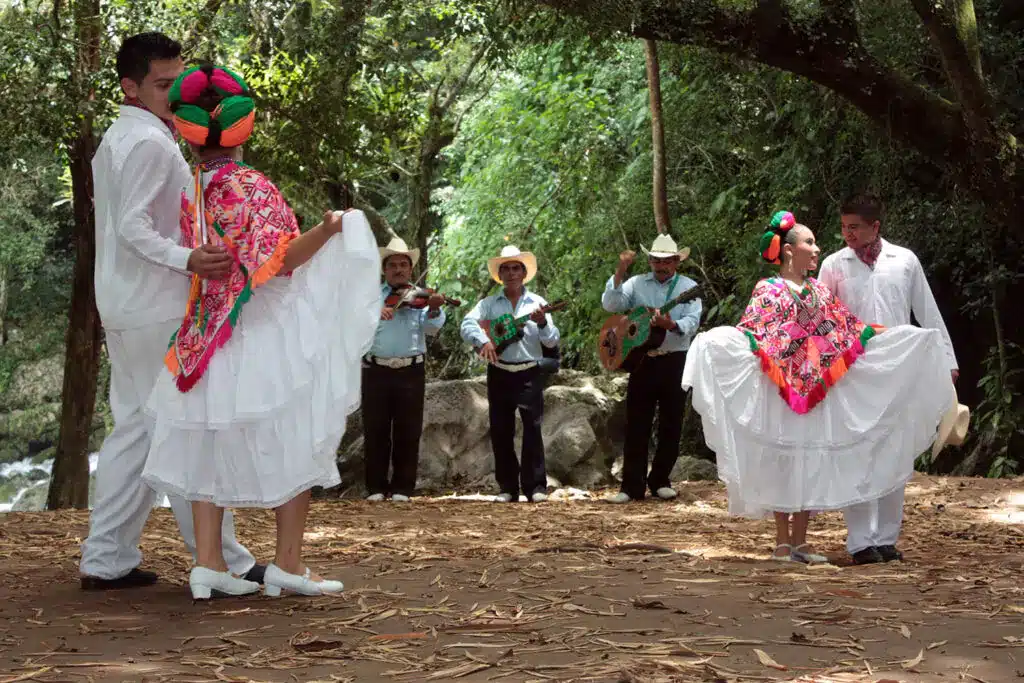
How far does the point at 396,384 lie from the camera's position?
36.0ft

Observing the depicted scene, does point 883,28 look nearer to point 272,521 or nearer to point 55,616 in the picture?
point 272,521

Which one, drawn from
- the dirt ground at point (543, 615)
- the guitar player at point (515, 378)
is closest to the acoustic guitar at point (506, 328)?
the guitar player at point (515, 378)

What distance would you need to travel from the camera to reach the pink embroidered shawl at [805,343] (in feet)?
21.7

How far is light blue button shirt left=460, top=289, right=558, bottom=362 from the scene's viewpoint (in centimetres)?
1083

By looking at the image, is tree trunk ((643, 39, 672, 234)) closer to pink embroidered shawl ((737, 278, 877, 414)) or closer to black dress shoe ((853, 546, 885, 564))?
pink embroidered shawl ((737, 278, 877, 414))

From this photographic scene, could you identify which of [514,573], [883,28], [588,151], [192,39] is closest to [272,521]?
[514,573]

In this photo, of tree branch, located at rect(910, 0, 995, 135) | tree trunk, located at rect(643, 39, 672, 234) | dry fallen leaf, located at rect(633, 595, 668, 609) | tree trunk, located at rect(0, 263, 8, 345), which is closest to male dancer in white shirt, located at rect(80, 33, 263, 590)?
dry fallen leaf, located at rect(633, 595, 668, 609)

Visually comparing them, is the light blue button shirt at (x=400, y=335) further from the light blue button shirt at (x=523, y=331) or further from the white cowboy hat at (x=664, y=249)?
the white cowboy hat at (x=664, y=249)

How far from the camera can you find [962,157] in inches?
398

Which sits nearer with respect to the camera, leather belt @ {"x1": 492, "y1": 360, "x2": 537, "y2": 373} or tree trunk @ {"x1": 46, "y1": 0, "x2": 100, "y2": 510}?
leather belt @ {"x1": 492, "y1": 360, "x2": 537, "y2": 373}

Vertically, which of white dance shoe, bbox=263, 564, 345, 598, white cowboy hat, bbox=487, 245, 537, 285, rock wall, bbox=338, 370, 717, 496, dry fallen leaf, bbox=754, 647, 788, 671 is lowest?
rock wall, bbox=338, 370, 717, 496

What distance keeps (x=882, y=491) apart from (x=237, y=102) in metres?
3.74

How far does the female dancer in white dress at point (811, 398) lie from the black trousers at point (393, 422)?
4.63 metres

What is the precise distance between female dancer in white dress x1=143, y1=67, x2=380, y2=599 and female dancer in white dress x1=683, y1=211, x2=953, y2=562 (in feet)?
8.24
